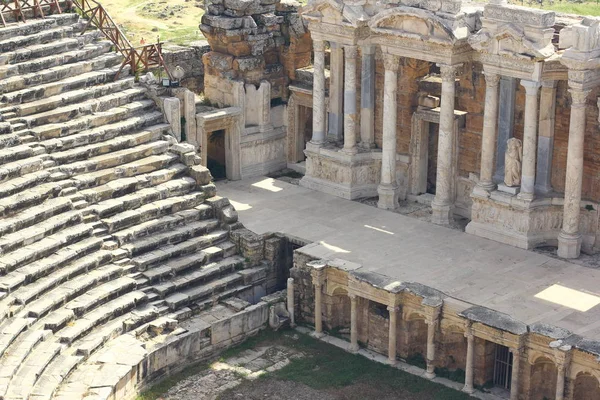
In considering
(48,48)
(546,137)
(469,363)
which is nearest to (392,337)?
(469,363)

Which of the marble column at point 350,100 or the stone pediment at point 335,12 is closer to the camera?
the stone pediment at point 335,12

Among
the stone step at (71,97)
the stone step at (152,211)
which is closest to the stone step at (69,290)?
the stone step at (152,211)

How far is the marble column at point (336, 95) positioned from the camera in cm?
3944

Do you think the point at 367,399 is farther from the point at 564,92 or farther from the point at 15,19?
the point at 15,19

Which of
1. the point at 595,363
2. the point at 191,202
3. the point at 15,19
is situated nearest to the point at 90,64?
the point at 15,19

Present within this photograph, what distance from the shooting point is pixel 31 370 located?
29844 mm

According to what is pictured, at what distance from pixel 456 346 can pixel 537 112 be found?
621 centimetres

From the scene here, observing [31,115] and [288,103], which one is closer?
[31,115]

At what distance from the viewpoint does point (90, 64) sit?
38.1 m

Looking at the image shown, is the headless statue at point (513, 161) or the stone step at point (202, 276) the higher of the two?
the headless statue at point (513, 161)

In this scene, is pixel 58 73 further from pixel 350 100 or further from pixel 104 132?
pixel 350 100

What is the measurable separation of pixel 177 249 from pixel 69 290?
3662 mm

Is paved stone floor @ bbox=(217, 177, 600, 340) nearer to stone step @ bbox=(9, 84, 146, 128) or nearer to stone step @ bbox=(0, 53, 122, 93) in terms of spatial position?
stone step @ bbox=(9, 84, 146, 128)

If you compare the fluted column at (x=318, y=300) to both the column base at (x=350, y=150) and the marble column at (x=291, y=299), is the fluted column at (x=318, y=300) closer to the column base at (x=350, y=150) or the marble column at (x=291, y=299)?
the marble column at (x=291, y=299)
